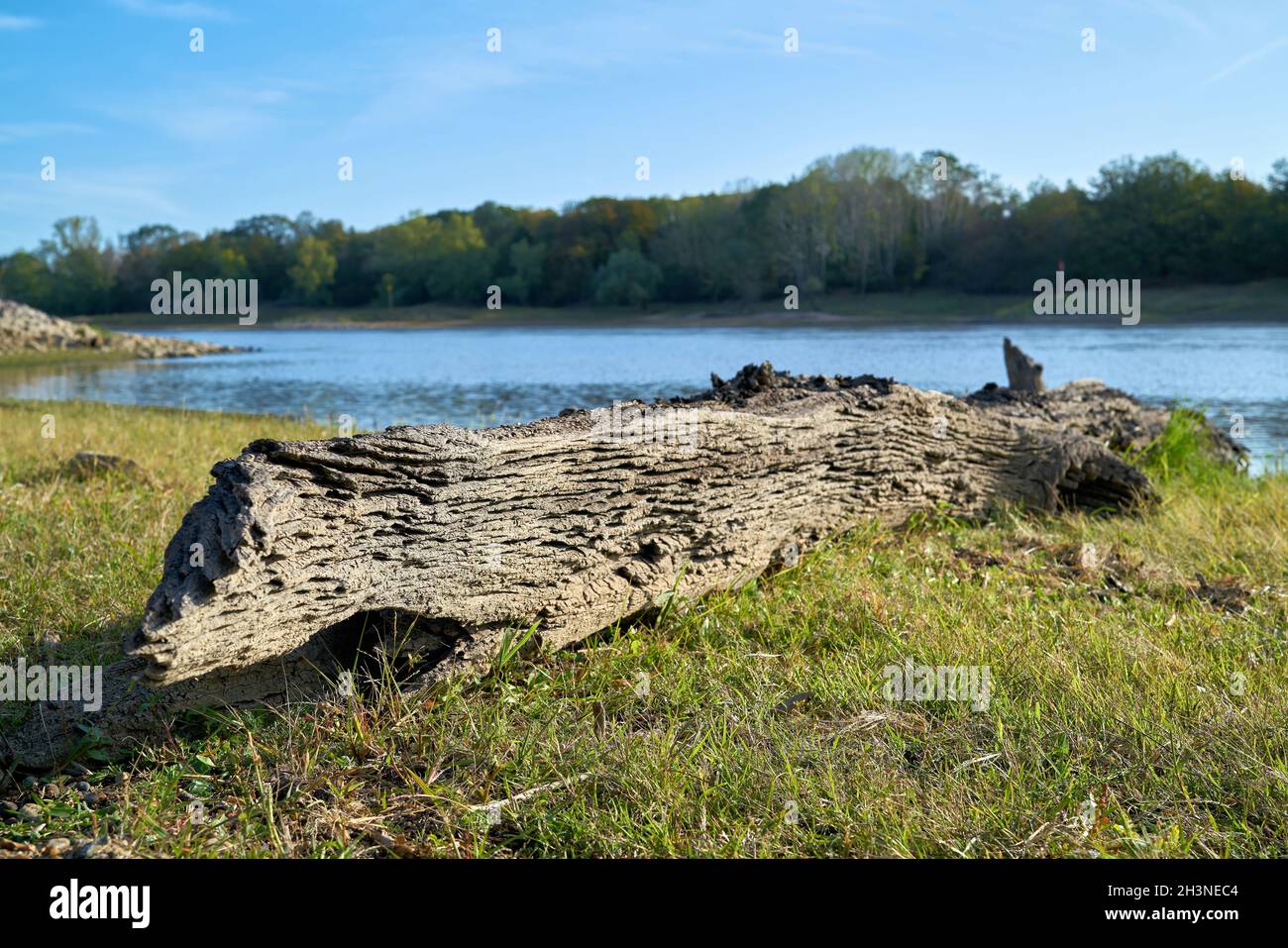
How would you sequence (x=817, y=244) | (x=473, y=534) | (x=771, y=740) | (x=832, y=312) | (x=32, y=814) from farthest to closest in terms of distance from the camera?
1. (x=817, y=244)
2. (x=832, y=312)
3. (x=473, y=534)
4. (x=771, y=740)
5. (x=32, y=814)

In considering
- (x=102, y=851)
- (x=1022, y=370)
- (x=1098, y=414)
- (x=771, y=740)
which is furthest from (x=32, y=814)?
(x=1022, y=370)

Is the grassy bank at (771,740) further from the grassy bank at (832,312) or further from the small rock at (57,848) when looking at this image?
the grassy bank at (832,312)

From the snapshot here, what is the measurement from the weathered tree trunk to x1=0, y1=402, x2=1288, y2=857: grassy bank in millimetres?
4343

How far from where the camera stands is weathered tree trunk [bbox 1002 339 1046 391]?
9031 mm

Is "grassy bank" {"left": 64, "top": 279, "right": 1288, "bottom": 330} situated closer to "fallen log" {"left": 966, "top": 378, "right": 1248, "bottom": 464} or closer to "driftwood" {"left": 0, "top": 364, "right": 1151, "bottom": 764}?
"fallen log" {"left": 966, "top": 378, "right": 1248, "bottom": 464}

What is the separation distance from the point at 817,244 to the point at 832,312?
9.03m

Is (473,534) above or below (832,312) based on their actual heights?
below

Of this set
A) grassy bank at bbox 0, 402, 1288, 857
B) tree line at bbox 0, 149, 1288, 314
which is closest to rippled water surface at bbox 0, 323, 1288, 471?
grassy bank at bbox 0, 402, 1288, 857

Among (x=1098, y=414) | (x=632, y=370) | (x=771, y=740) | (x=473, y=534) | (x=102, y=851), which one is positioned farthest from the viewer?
(x=632, y=370)

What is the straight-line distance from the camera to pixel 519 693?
11.4 feet

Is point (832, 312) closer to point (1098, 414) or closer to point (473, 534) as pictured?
point (1098, 414)

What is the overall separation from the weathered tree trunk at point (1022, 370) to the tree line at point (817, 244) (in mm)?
47912

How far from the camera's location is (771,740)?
3152mm
